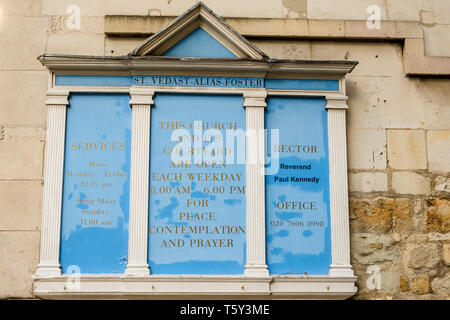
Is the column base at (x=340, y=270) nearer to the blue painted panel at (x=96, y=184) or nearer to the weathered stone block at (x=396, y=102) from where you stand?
the weathered stone block at (x=396, y=102)

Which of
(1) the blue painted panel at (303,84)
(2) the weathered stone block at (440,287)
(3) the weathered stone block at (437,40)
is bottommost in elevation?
(2) the weathered stone block at (440,287)

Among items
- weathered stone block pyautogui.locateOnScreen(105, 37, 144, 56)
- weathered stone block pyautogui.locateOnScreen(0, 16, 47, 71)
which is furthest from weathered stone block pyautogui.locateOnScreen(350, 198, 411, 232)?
weathered stone block pyautogui.locateOnScreen(0, 16, 47, 71)

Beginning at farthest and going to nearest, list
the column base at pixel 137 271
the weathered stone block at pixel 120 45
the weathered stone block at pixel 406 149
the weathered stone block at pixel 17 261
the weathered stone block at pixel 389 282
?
the weathered stone block at pixel 120 45 → the weathered stone block at pixel 406 149 → the weathered stone block at pixel 389 282 → the weathered stone block at pixel 17 261 → the column base at pixel 137 271

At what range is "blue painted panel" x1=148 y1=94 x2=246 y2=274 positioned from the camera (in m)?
5.64

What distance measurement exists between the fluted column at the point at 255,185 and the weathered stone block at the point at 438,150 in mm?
1711

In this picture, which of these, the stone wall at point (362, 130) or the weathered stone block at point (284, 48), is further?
the weathered stone block at point (284, 48)

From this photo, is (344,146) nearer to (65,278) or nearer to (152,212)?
(152,212)

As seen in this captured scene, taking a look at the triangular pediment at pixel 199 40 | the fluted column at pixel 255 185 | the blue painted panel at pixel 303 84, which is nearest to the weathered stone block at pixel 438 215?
the blue painted panel at pixel 303 84

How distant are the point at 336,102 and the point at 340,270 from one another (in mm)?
1616

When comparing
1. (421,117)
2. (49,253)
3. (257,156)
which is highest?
(421,117)

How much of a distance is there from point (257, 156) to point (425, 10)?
2438 millimetres

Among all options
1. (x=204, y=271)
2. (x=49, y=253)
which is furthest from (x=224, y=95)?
(x=49, y=253)

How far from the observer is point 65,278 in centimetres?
553

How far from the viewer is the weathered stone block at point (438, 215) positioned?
5.95m
